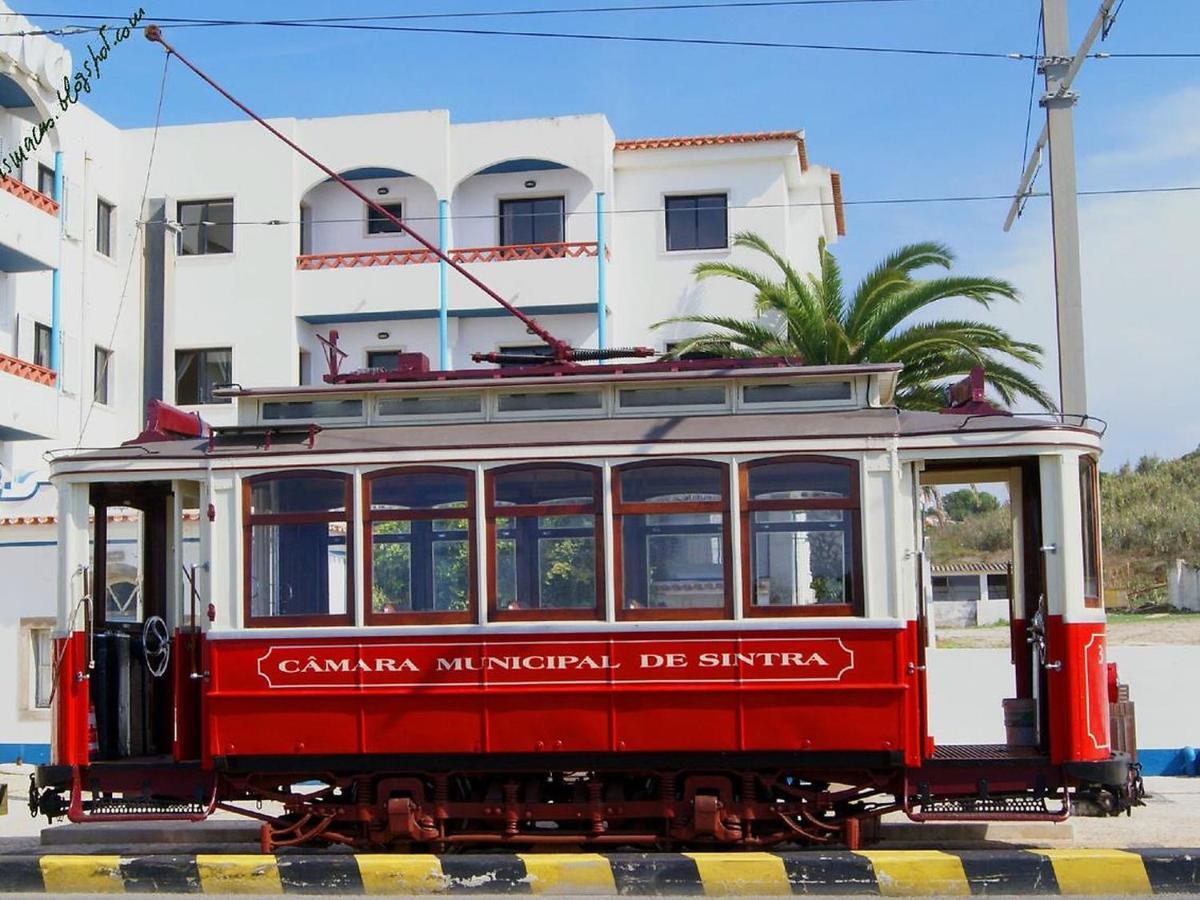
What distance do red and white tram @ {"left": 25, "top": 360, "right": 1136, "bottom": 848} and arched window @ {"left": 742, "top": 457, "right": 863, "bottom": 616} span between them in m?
0.02

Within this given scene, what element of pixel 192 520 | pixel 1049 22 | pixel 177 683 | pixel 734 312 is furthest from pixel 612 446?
pixel 734 312

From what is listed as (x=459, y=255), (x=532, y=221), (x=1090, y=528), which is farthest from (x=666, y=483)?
(x=532, y=221)

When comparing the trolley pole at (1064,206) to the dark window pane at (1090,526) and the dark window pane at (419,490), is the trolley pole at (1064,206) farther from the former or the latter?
the dark window pane at (419,490)

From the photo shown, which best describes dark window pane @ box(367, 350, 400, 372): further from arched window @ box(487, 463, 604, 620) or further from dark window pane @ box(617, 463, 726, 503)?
dark window pane @ box(617, 463, 726, 503)

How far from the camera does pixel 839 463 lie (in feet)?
33.4

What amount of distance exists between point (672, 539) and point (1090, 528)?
111 inches

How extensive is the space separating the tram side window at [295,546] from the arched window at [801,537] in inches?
108

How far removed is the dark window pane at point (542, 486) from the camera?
1038 cm

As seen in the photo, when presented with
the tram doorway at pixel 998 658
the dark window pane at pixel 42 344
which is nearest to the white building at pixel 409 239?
the dark window pane at pixel 42 344

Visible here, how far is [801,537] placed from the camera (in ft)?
33.6

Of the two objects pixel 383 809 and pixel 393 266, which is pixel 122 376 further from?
pixel 383 809

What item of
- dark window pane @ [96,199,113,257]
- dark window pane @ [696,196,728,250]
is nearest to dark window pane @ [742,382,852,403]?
dark window pane @ [696,196,728,250]

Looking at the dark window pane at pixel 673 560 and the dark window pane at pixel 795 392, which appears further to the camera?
the dark window pane at pixel 795 392

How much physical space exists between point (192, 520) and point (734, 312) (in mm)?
16107
